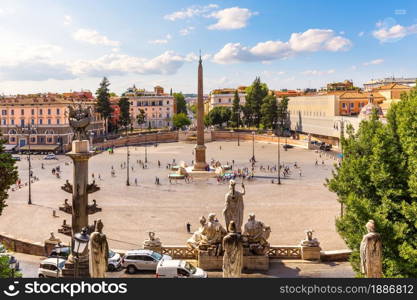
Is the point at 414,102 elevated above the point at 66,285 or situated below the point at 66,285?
above

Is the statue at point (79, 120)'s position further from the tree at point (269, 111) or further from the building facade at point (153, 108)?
the building facade at point (153, 108)

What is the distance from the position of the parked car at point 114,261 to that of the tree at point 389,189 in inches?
312

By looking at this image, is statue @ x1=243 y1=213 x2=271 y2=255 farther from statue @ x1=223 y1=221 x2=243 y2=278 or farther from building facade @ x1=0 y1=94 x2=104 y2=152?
building facade @ x1=0 y1=94 x2=104 y2=152

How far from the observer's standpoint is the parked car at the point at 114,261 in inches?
634

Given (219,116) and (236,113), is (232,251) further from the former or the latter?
(219,116)

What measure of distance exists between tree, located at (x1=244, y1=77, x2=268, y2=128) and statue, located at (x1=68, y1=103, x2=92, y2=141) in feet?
293

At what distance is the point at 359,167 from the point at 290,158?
52906 mm

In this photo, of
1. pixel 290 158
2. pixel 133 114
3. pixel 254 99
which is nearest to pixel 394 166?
pixel 290 158

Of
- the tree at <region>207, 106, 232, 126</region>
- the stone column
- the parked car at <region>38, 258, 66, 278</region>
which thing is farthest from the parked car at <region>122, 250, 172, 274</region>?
the tree at <region>207, 106, 232, 126</region>

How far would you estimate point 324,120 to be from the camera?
8688cm

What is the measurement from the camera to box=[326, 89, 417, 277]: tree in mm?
12336

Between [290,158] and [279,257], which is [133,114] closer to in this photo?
[290,158]

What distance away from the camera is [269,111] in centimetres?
9525

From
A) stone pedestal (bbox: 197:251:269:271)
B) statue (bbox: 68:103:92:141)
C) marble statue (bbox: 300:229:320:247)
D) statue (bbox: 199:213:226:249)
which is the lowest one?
stone pedestal (bbox: 197:251:269:271)
